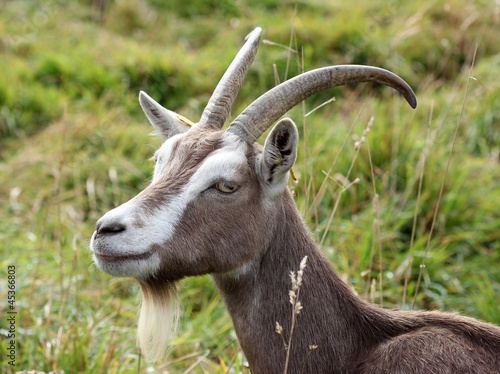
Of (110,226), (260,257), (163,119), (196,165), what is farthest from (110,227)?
(163,119)

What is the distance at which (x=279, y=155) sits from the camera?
3.44 metres

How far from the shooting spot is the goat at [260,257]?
10.9 ft

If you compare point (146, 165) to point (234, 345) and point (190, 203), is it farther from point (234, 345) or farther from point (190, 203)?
point (190, 203)

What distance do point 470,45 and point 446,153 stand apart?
3199mm

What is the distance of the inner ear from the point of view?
11.1 ft

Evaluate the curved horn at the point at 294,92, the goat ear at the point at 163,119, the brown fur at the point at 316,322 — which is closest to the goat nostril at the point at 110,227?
the brown fur at the point at 316,322

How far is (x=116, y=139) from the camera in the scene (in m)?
7.86

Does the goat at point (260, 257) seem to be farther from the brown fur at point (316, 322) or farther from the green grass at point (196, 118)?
the green grass at point (196, 118)

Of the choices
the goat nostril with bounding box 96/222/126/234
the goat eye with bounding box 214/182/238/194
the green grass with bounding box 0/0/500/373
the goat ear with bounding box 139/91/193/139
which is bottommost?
the green grass with bounding box 0/0/500/373

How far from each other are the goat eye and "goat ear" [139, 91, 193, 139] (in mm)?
619

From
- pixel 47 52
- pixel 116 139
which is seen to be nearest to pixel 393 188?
pixel 116 139

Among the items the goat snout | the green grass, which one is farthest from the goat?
the green grass

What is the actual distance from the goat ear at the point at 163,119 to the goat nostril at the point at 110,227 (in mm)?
884

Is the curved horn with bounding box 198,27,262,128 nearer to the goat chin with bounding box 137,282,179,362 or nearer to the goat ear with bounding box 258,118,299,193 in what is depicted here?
the goat ear with bounding box 258,118,299,193
